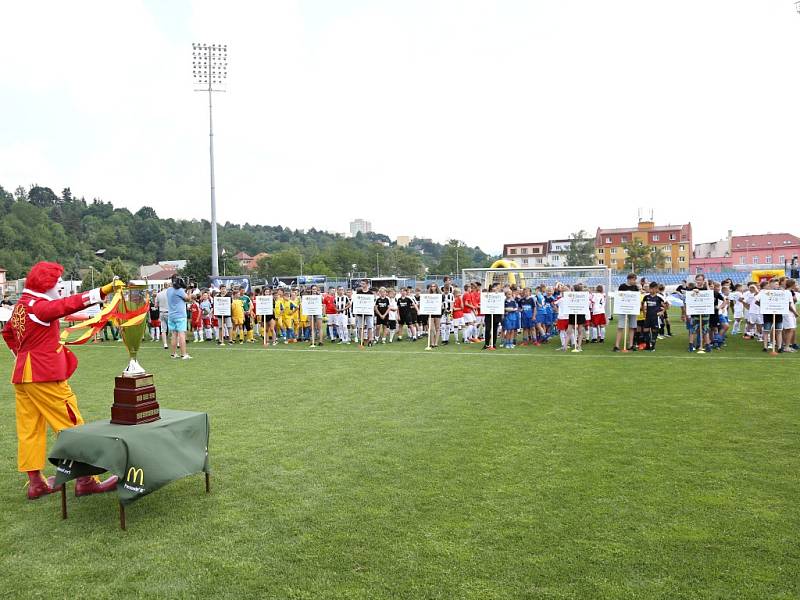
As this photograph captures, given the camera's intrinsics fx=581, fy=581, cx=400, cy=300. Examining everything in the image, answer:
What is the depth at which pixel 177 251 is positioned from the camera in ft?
402

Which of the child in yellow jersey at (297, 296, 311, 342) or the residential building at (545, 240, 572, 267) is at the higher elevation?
the residential building at (545, 240, 572, 267)

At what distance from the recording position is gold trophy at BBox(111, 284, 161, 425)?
460cm

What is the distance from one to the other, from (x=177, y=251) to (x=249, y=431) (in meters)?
124

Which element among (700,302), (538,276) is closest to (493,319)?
(700,302)

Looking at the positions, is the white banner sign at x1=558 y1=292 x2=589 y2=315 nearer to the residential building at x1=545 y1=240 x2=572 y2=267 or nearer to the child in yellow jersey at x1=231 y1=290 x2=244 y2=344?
the child in yellow jersey at x1=231 y1=290 x2=244 y2=344

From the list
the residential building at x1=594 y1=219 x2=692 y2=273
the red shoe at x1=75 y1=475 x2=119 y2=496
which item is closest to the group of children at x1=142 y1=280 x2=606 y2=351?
the red shoe at x1=75 y1=475 x2=119 y2=496

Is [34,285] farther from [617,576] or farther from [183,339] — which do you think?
[183,339]

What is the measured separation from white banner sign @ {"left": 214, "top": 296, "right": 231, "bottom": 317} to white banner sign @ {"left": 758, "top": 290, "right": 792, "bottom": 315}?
15570 mm

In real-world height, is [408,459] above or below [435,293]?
below

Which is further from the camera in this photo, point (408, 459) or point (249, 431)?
point (249, 431)

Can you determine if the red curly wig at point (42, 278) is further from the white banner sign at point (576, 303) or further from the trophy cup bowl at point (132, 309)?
the white banner sign at point (576, 303)

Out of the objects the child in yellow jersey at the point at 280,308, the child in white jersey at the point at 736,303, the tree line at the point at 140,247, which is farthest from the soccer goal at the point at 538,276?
the tree line at the point at 140,247

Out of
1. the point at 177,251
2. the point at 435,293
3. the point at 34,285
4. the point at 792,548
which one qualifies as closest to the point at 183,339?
the point at 435,293

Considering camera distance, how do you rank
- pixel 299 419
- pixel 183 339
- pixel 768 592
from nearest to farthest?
pixel 768 592 < pixel 299 419 < pixel 183 339
